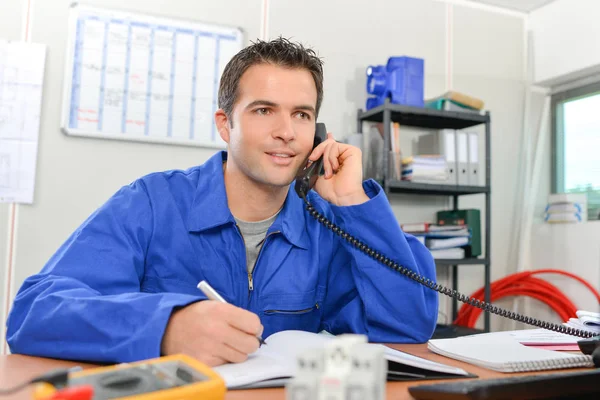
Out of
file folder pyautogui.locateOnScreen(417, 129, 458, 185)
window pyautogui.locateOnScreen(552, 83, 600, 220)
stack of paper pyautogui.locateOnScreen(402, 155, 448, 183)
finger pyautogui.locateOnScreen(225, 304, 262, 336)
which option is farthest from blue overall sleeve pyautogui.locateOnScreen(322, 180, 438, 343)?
window pyautogui.locateOnScreen(552, 83, 600, 220)

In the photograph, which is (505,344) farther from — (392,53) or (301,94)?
(392,53)

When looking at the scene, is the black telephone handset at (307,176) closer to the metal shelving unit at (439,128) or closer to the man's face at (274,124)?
the man's face at (274,124)

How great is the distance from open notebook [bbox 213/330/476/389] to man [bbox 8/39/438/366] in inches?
3.3

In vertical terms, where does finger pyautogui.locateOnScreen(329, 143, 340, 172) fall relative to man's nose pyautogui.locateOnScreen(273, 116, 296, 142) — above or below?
below

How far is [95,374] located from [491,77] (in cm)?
362

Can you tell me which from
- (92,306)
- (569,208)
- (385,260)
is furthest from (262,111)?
(569,208)

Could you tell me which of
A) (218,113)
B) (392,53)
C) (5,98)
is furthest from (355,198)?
(392,53)

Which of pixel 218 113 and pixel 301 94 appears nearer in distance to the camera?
pixel 301 94

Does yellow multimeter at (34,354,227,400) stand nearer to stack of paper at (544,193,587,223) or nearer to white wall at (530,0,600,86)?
stack of paper at (544,193,587,223)

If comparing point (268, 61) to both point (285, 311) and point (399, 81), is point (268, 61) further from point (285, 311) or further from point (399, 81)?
point (399, 81)

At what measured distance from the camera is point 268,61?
1.51 metres

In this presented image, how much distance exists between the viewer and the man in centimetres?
88

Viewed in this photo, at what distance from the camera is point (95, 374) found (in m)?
0.60

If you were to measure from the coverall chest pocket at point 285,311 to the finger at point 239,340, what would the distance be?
47 centimetres
